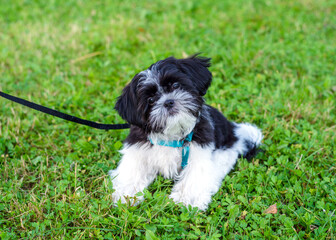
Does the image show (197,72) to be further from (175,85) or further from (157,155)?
(157,155)

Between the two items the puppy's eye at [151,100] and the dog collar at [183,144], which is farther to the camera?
the dog collar at [183,144]

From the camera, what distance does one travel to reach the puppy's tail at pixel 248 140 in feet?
12.9

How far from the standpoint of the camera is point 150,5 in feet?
26.5

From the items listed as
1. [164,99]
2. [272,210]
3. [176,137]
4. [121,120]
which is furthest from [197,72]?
[121,120]

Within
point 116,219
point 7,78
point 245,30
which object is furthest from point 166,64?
point 245,30

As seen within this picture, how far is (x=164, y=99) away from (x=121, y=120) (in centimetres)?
189

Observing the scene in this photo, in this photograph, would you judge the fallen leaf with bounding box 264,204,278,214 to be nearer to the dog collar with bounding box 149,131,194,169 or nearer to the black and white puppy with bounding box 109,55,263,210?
the black and white puppy with bounding box 109,55,263,210

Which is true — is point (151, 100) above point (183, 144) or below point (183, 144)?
above

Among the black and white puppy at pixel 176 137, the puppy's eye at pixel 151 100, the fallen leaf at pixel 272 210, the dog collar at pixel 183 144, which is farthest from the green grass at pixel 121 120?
the puppy's eye at pixel 151 100

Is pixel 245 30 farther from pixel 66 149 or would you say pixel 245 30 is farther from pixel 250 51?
pixel 66 149

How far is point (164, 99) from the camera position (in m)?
2.84

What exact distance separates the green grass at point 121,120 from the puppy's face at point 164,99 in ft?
2.44

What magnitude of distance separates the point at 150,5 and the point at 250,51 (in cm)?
331

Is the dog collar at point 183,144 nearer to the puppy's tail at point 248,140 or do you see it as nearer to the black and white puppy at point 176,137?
the black and white puppy at point 176,137
